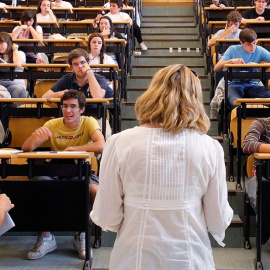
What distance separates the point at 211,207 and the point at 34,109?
7.56 ft

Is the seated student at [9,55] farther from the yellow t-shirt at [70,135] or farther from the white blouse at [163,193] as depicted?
the white blouse at [163,193]

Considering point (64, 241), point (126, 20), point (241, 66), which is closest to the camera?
point (64, 241)

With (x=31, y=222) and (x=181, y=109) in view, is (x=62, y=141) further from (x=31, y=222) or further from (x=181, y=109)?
(x=181, y=109)

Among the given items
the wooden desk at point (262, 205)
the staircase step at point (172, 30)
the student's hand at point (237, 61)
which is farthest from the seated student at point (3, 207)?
the staircase step at point (172, 30)

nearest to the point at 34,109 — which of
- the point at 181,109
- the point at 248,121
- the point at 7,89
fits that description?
the point at 7,89

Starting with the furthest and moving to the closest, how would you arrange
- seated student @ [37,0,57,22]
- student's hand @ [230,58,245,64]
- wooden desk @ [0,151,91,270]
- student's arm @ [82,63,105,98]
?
seated student @ [37,0,57,22], student's hand @ [230,58,245,64], student's arm @ [82,63,105,98], wooden desk @ [0,151,91,270]

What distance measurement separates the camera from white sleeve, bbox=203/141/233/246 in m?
1.53

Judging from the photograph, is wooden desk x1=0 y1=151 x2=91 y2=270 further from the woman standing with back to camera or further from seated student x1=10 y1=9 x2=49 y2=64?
seated student x1=10 y1=9 x2=49 y2=64

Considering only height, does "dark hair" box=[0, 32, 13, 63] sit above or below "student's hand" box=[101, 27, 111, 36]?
below

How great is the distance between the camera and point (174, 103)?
149 centimetres

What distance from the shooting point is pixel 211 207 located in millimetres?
1542

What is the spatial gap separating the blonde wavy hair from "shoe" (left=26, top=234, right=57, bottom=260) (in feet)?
5.48

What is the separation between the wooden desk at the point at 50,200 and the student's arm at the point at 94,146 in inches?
11.1

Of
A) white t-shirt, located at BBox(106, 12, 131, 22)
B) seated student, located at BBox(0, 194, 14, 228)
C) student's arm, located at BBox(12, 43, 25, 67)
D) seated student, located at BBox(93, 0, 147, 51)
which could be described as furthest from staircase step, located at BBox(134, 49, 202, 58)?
seated student, located at BBox(0, 194, 14, 228)
